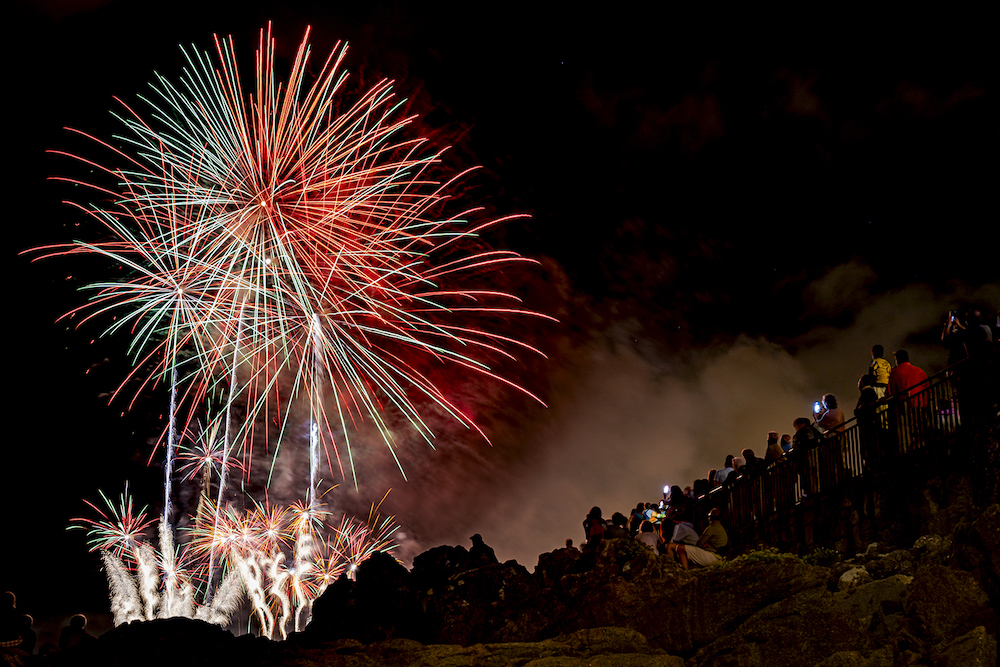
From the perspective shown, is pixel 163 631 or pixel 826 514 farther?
pixel 826 514

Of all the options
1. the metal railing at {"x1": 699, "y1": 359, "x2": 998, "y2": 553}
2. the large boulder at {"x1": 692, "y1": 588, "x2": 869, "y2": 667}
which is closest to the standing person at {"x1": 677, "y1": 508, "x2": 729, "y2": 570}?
the metal railing at {"x1": 699, "y1": 359, "x2": 998, "y2": 553}

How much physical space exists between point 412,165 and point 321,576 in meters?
19.6

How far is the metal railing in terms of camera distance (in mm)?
11844

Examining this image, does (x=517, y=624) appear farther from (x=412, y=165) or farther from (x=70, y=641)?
(x=412, y=165)

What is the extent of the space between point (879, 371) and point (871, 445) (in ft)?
6.58

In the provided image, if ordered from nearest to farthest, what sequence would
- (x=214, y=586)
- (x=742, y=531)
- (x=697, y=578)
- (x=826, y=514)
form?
(x=697, y=578), (x=826, y=514), (x=742, y=531), (x=214, y=586)

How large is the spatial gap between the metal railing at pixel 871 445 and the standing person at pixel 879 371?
1.17m

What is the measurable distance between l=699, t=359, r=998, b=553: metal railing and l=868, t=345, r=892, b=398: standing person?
3.82 feet

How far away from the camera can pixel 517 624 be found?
12977mm

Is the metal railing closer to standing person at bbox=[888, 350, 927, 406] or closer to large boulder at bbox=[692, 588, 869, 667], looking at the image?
standing person at bbox=[888, 350, 927, 406]

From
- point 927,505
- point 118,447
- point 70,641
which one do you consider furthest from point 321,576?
point 927,505

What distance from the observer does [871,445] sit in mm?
13273

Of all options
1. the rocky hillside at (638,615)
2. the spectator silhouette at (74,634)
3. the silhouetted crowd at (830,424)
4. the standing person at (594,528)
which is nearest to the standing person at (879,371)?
the silhouetted crowd at (830,424)

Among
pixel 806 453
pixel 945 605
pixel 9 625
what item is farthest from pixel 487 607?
pixel 9 625
